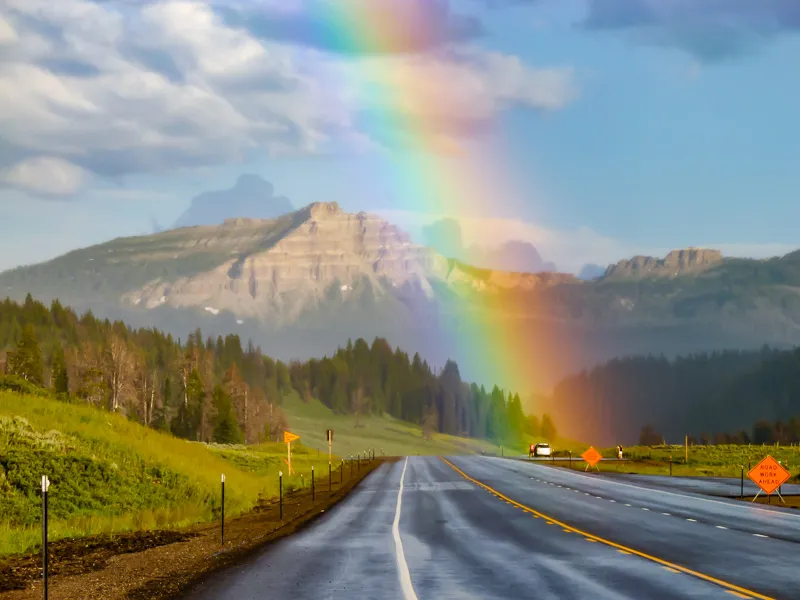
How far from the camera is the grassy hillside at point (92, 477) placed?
30.8 m

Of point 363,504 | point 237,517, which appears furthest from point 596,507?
point 237,517

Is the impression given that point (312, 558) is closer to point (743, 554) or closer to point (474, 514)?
point (743, 554)

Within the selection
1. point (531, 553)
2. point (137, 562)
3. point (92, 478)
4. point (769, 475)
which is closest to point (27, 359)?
point (92, 478)

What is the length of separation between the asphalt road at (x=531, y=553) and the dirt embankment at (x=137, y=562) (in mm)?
820

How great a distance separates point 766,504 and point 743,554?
1879 cm

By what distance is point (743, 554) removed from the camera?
71.8 ft

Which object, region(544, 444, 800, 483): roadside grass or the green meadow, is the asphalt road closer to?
the green meadow

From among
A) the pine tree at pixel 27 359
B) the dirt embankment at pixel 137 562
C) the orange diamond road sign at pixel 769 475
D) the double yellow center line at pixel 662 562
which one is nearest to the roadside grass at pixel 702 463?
the orange diamond road sign at pixel 769 475

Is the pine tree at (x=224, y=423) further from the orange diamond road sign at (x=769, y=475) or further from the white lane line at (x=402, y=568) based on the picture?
the white lane line at (x=402, y=568)

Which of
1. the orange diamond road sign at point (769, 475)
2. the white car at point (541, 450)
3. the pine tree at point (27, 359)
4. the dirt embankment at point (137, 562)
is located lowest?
the white car at point (541, 450)

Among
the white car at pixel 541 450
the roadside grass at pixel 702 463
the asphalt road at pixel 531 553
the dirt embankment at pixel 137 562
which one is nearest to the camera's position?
the asphalt road at pixel 531 553

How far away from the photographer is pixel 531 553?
22.2 meters

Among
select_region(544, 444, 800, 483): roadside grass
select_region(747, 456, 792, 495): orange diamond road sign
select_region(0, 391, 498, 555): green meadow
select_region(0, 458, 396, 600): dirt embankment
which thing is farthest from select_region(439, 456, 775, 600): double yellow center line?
select_region(544, 444, 800, 483): roadside grass

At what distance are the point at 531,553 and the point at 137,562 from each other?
8.07 meters
